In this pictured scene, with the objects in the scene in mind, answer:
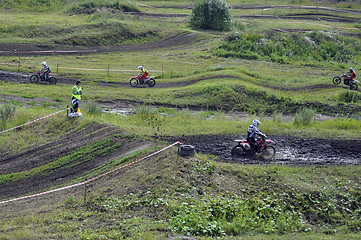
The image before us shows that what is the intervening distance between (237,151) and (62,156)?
8299mm

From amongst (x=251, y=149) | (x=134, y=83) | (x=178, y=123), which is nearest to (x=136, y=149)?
(x=251, y=149)

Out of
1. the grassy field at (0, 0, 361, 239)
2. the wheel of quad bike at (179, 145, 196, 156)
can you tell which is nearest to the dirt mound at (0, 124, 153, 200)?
the grassy field at (0, 0, 361, 239)

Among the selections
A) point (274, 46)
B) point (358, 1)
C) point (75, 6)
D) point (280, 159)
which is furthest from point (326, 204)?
point (358, 1)

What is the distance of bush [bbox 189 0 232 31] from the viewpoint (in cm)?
5644

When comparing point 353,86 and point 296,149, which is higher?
point 353,86

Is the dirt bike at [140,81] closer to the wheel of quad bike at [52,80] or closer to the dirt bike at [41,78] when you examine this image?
the wheel of quad bike at [52,80]

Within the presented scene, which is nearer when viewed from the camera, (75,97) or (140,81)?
(75,97)

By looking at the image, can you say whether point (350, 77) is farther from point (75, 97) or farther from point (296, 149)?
point (75, 97)

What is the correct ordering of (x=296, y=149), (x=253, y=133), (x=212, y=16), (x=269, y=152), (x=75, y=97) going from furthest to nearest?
(x=212, y=16) < (x=75, y=97) < (x=296, y=149) < (x=269, y=152) < (x=253, y=133)

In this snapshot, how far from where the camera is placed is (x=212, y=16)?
57031 mm

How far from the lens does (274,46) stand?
48688 mm

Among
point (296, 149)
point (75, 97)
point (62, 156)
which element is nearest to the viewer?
point (62, 156)

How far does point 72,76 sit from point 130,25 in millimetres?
19446

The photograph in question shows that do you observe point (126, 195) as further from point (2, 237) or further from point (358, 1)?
point (358, 1)
